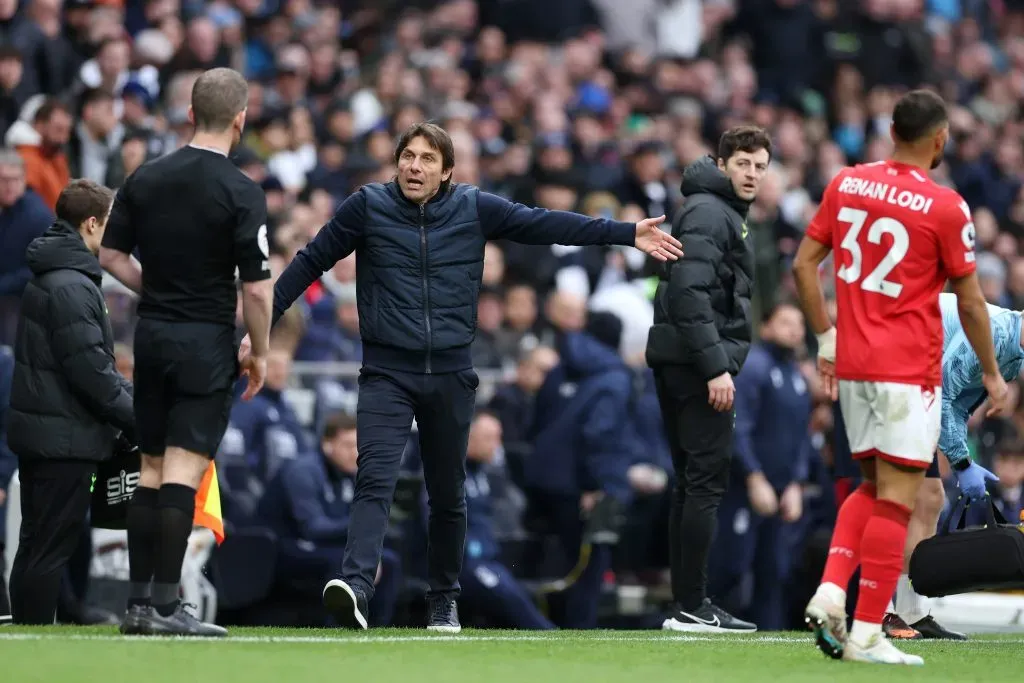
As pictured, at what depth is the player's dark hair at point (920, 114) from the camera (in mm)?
7293

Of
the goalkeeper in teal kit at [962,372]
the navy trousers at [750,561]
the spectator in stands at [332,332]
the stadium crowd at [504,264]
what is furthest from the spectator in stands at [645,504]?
the goalkeeper in teal kit at [962,372]

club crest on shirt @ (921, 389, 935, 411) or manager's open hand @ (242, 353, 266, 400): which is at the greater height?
club crest on shirt @ (921, 389, 935, 411)

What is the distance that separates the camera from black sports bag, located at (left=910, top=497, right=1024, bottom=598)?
25.9 ft

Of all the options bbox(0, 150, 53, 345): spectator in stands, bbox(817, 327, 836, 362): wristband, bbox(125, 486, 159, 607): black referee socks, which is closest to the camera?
bbox(125, 486, 159, 607): black referee socks

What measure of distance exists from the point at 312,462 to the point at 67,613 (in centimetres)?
209

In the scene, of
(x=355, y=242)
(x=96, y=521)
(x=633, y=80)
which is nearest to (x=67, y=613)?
(x=96, y=521)

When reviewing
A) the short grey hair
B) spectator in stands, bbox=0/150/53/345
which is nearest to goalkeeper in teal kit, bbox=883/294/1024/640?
spectator in stands, bbox=0/150/53/345

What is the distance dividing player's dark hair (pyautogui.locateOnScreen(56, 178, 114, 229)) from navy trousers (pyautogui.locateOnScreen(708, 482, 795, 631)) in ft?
18.7

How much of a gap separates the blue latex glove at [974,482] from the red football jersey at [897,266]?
4.84 ft

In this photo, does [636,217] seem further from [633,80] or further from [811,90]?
[811,90]

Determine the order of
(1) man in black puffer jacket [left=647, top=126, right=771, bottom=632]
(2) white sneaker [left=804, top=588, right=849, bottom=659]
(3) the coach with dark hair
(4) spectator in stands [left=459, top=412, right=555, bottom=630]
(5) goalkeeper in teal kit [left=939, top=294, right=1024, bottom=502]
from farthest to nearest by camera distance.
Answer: (4) spectator in stands [left=459, top=412, right=555, bottom=630]
(1) man in black puffer jacket [left=647, top=126, right=771, bottom=632]
(5) goalkeeper in teal kit [left=939, top=294, right=1024, bottom=502]
(3) the coach with dark hair
(2) white sneaker [left=804, top=588, right=849, bottom=659]

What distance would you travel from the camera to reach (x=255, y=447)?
1251 centimetres

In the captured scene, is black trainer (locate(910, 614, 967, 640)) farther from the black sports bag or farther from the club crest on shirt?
the club crest on shirt

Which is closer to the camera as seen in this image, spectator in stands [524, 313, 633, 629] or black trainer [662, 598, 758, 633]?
black trainer [662, 598, 758, 633]
